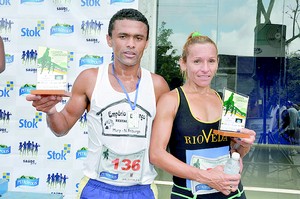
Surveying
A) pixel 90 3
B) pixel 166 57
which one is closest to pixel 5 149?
pixel 90 3

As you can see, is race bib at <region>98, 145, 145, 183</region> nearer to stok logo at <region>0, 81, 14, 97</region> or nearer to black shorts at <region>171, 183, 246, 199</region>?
black shorts at <region>171, 183, 246, 199</region>

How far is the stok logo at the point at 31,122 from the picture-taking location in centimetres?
397

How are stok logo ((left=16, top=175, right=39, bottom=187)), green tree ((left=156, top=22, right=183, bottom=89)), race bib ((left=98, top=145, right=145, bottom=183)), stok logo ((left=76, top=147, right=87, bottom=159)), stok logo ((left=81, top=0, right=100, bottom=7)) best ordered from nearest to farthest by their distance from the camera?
race bib ((left=98, top=145, right=145, bottom=183)) → stok logo ((left=81, top=0, right=100, bottom=7)) → stok logo ((left=76, top=147, right=87, bottom=159)) → stok logo ((left=16, top=175, right=39, bottom=187)) → green tree ((left=156, top=22, right=183, bottom=89))

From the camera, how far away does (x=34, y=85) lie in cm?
395

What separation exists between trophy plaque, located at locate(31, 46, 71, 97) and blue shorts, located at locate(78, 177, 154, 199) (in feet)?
1.74

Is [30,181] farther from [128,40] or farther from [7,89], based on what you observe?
[128,40]

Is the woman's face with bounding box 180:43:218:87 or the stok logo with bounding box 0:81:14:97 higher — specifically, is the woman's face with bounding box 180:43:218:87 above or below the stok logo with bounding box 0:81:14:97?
above

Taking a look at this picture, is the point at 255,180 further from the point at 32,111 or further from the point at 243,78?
the point at 32,111

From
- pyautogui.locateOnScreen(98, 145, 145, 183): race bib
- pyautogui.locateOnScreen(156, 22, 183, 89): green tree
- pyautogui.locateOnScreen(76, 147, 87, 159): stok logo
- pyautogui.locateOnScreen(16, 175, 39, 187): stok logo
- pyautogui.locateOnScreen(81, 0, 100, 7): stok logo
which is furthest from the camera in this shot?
pyautogui.locateOnScreen(156, 22, 183, 89): green tree

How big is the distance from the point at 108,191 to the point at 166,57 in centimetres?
298

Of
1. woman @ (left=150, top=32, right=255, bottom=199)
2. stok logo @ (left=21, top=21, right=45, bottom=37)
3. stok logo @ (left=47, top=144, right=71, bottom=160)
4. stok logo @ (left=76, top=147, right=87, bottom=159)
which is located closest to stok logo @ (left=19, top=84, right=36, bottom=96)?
stok logo @ (left=21, top=21, right=45, bottom=37)

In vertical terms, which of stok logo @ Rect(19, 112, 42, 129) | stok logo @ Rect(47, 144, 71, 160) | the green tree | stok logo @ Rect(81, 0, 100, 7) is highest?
stok logo @ Rect(81, 0, 100, 7)

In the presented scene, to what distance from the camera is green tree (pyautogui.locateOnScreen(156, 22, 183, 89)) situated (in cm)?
457

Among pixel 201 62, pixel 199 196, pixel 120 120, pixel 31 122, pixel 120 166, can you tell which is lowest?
pixel 199 196
